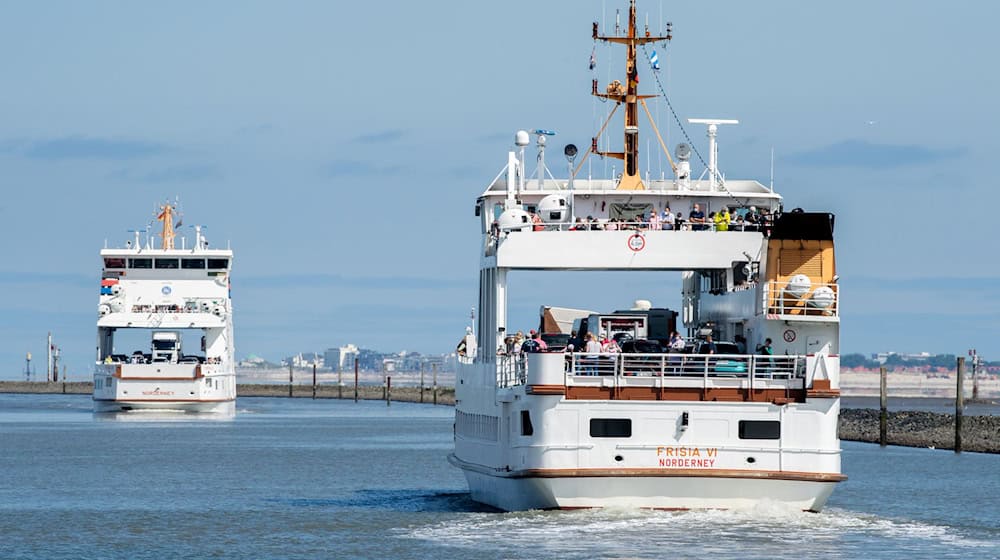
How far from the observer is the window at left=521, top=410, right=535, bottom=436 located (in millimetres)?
→ 32938

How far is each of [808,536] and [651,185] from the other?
1343cm

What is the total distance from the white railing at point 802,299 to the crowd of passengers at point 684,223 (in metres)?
1.85

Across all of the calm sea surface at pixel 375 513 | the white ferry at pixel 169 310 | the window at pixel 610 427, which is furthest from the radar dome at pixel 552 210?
the white ferry at pixel 169 310

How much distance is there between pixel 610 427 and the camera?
32094 mm

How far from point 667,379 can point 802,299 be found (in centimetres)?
317

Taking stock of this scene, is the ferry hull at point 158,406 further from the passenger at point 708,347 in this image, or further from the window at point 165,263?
the passenger at point 708,347

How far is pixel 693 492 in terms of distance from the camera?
105ft

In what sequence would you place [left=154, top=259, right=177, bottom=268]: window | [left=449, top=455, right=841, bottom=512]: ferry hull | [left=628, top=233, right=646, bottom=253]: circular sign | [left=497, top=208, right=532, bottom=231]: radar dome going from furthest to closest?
[left=154, top=259, right=177, bottom=268]: window → [left=497, top=208, right=532, bottom=231]: radar dome → [left=628, top=233, right=646, bottom=253]: circular sign → [left=449, top=455, right=841, bottom=512]: ferry hull

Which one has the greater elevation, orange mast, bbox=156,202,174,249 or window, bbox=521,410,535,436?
orange mast, bbox=156,202,174,249

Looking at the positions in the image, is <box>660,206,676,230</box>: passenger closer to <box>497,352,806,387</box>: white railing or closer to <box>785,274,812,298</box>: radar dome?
<box>785,274,812,298</box>: radar dome

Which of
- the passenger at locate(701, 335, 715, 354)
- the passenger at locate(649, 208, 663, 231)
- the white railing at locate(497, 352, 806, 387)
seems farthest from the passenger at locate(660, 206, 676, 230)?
the white railing at locate(497, 352, 806, 387)

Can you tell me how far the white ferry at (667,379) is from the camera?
105ft

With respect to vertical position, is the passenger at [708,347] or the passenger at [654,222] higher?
the passenger at [654,222]

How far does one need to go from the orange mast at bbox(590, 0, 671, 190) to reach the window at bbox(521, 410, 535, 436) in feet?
35.4
